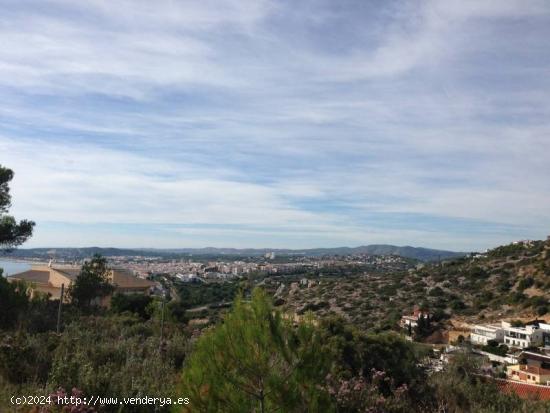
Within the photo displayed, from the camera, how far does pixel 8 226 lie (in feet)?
54.3

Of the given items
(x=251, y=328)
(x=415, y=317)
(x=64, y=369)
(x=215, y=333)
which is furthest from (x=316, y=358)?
(x=415, y=317)

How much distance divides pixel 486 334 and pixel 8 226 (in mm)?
26909

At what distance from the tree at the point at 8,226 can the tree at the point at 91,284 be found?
401cm

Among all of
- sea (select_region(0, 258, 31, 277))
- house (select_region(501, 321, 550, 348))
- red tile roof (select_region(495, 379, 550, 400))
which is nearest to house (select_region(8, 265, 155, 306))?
sea (select_region(0, 258, 31, 277))

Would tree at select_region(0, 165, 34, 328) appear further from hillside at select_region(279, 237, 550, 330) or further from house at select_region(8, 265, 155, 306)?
hillside at select_region(279, 237, 550, 330)

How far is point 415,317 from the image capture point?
34.7 metres

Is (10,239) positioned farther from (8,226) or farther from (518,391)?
(518,391)

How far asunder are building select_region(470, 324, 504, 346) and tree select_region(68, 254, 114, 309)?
20491 millimetres

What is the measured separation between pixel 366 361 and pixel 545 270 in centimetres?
3905

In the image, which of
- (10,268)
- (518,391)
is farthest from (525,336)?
(10,268)

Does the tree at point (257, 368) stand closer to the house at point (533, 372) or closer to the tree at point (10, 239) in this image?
the tree at point (10, 239)

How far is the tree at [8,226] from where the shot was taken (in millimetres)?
16062

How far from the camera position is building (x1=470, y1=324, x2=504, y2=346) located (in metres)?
29.9

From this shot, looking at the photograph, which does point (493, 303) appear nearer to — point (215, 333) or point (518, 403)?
point (518, 403)
